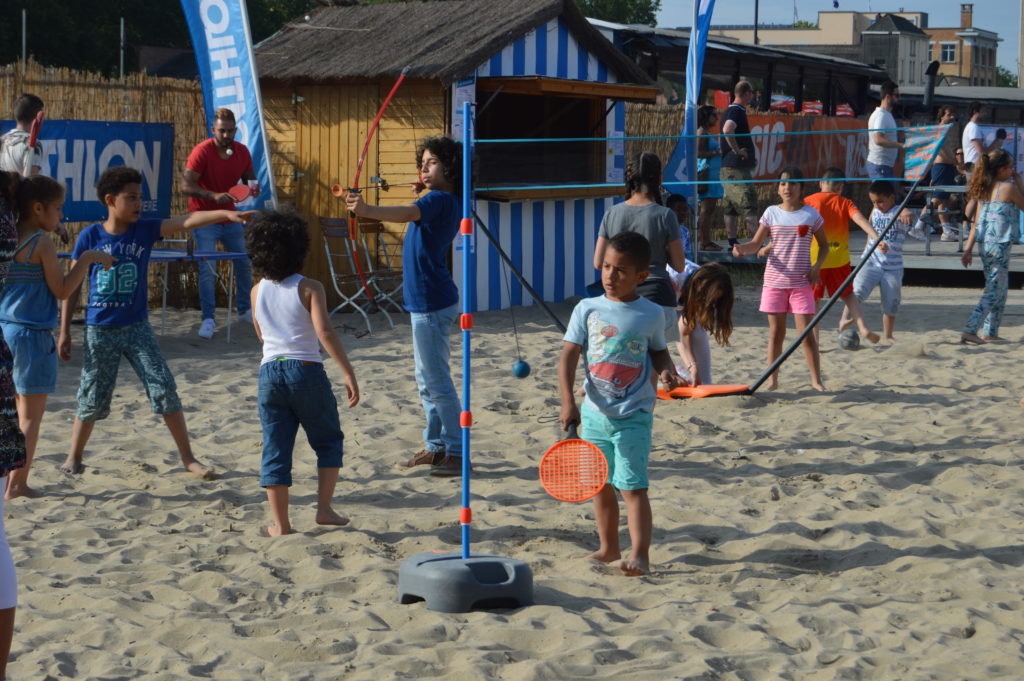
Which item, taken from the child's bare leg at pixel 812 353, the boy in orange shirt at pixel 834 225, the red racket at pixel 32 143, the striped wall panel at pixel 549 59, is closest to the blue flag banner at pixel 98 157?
the red racket at pixel 32 143

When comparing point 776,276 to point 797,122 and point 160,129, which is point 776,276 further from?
point 797,122

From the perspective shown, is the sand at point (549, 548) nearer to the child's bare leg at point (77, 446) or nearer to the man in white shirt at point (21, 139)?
the child's bare leg at point (77, 446)

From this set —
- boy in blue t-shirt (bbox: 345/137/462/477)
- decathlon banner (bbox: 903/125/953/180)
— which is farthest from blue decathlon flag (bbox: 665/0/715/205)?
boy in blue t-shirt (bbox: 345/137/462/477)

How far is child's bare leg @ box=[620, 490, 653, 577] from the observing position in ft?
15.1

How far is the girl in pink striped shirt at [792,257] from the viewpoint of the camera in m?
8.09

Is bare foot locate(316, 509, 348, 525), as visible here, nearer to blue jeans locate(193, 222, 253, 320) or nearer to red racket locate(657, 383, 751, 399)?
red racket locate(657, 383, 751, 399)

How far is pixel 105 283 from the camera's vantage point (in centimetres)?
579

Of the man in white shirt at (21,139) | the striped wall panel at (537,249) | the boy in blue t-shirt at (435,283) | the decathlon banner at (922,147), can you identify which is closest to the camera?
the boy in blue t-shirt at (435,283)

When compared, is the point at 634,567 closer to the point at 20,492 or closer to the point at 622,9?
the point at 20,492

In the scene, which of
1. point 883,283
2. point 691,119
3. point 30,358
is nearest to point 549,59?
point 691,119

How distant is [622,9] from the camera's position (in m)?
66.2

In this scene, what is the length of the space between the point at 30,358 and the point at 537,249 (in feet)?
24.7

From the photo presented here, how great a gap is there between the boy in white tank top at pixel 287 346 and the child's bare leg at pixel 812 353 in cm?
413

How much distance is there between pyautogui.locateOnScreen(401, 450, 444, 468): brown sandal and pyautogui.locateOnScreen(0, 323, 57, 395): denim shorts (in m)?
1.84
